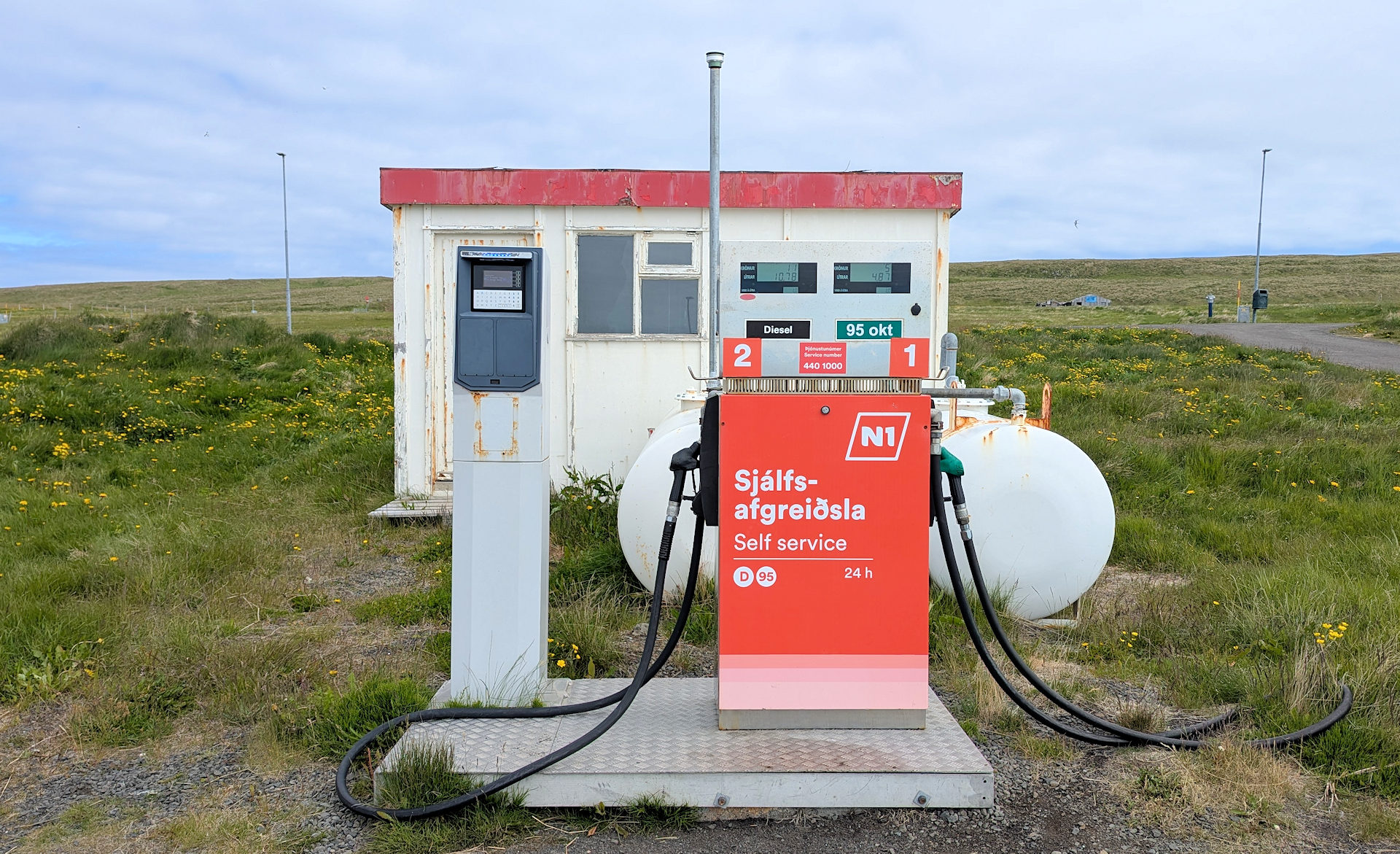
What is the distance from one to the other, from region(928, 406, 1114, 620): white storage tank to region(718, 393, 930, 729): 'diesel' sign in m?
2.19

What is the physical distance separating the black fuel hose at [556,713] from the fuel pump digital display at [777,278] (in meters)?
0.67

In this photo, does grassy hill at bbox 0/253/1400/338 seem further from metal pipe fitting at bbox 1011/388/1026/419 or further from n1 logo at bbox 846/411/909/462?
n1 logo at bbox 846/411/909/462

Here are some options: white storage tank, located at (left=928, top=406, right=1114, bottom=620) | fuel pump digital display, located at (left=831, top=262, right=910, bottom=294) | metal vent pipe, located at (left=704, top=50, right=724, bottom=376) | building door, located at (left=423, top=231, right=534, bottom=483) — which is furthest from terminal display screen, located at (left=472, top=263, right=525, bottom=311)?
building door, located at (left=423, top=231, right=534, bottom=483)

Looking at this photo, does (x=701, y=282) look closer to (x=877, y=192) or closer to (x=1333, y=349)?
(x=877, y=192)

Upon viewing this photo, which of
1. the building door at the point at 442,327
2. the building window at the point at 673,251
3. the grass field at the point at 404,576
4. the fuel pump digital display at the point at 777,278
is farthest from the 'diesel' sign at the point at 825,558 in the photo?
the building door at the point at 442,327

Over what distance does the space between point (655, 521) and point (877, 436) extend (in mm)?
2604

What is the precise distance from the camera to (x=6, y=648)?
5.06m

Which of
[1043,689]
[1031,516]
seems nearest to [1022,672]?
[1043,689]

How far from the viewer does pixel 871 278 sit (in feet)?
A: 12.7

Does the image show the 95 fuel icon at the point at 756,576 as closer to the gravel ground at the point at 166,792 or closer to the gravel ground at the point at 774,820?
the gravel ground at the point at 774,820

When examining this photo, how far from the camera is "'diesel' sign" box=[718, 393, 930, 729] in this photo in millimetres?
3820

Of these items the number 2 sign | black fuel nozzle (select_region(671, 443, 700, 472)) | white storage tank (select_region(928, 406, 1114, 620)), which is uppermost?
the number 2 sign

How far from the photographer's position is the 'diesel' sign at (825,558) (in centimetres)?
382

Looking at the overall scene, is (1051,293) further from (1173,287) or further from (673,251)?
(673,251)
